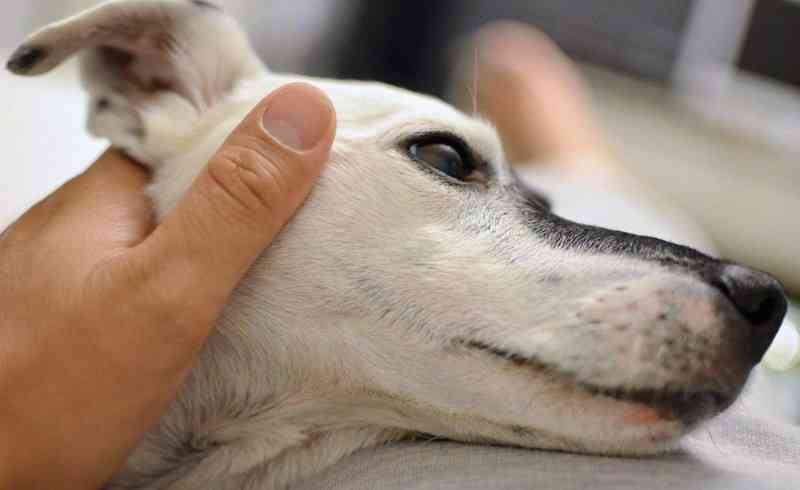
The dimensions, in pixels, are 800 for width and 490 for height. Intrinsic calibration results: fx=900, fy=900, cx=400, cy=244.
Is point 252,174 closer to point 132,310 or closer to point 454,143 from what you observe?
point 132,310

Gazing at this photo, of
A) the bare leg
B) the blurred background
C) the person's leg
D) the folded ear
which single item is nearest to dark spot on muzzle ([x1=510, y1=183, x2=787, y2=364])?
the folded ear

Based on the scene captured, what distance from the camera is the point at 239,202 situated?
0.94 m

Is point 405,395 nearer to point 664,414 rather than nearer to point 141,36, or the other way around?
point 664,414

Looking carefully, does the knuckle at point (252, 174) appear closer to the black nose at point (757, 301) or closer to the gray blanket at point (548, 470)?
the gray blanket at point (548, 470)

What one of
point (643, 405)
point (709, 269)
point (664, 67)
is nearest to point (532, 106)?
point (664, 67)

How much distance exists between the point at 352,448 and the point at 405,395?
4.0 inches

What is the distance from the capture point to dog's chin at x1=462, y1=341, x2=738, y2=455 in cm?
88

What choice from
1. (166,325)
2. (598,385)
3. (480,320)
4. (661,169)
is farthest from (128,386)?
(661,169)

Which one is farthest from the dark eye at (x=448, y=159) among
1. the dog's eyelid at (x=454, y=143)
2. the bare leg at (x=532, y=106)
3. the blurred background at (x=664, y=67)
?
the blurred background at (x=664, y=67)

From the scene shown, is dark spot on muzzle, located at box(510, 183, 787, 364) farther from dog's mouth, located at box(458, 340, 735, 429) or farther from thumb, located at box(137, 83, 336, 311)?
thumb, located at box(137, 83, 336, 311)

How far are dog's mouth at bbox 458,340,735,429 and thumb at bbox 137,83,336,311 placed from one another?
0.29m

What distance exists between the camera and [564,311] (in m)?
0.92

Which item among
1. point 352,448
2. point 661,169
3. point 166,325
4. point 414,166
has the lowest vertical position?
point 661,169

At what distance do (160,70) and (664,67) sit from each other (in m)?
2.77
